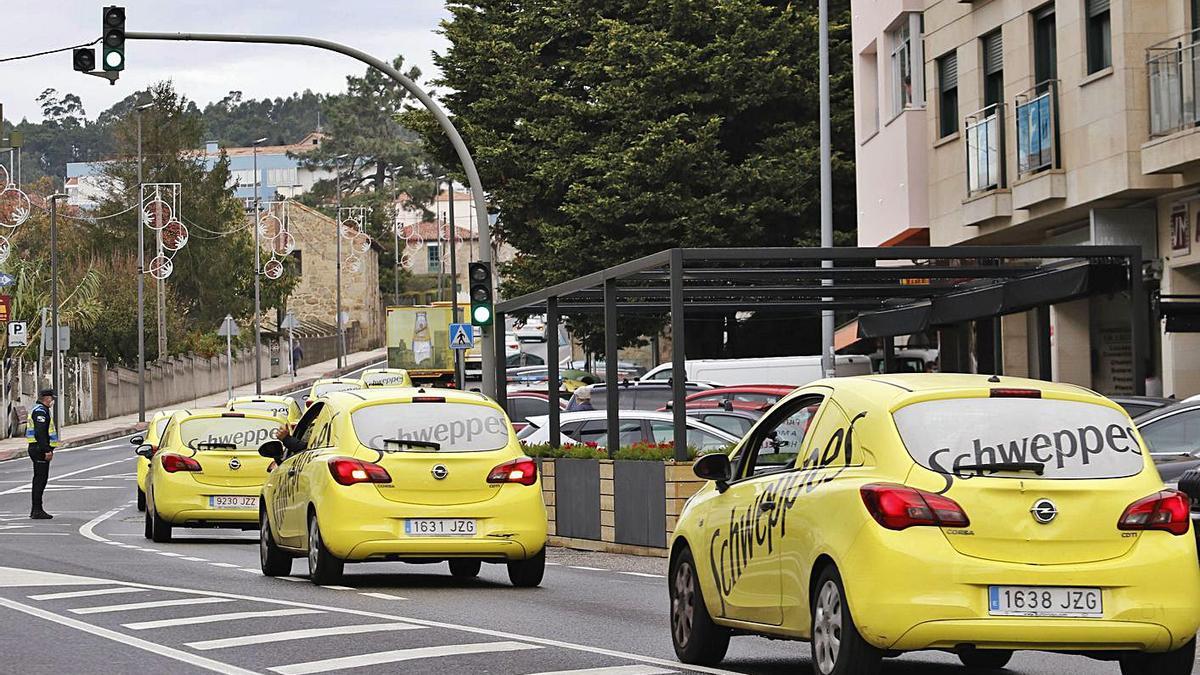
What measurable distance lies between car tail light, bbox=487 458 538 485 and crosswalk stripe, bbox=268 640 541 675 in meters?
4.17

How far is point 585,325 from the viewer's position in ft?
169

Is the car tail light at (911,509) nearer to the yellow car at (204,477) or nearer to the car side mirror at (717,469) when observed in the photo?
the car side mirror at (717,469)

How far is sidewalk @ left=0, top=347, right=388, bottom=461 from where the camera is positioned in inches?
2302

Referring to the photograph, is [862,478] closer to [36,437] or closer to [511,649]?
[511,649]

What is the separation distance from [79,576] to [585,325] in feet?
113

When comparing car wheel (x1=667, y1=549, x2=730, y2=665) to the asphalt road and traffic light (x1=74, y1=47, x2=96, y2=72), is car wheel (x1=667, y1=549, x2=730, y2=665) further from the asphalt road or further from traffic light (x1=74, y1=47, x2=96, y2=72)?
traffic light (x1=74, y1=47, x2=96, y2=72)

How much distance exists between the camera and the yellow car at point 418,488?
15727mm

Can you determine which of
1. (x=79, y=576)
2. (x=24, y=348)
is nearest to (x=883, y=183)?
(x=79, y=576)

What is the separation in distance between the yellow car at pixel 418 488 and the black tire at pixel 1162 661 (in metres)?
7.24

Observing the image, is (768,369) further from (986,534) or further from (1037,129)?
(986,534)

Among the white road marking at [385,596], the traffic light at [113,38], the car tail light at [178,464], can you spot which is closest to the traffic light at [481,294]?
the car tail light at [178,464]

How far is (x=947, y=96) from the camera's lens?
33500mm

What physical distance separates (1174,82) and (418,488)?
42.6ft

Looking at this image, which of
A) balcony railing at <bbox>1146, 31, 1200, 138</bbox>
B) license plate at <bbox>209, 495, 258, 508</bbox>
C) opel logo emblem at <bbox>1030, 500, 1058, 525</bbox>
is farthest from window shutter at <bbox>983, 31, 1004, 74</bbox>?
opel logo emblem at <bbox>1030, 500, 1058, 525</bbox>
